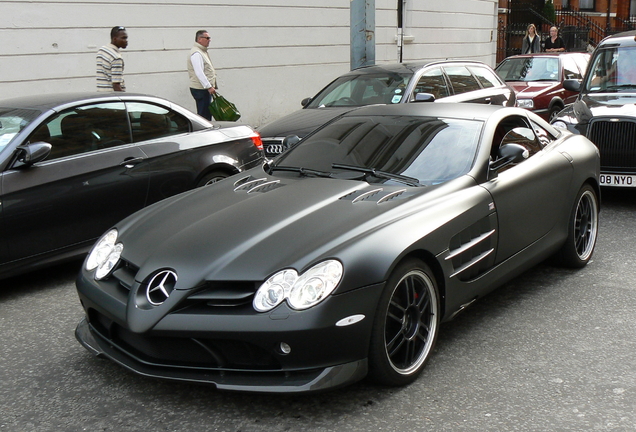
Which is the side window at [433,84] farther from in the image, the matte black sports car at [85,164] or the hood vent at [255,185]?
the hood vent at [255,185]

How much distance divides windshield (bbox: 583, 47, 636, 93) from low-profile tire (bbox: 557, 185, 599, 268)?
12.0 feet

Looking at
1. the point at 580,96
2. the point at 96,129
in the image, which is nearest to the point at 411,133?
the point at 96,129

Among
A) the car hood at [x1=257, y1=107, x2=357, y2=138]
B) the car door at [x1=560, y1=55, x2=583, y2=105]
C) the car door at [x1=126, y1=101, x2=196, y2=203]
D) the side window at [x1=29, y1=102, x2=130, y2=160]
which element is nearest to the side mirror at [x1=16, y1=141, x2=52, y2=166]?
the side window at [x1=29, y1=102, x2=130, y2=160]

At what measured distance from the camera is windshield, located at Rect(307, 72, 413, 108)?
967 cm

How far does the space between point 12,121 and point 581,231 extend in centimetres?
458

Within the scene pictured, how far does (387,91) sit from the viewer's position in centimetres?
972

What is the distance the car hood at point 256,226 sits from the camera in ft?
12.1

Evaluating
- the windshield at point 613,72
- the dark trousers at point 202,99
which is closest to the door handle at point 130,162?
the windshield at point 613,72

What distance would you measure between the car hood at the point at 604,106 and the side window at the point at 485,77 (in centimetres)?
205

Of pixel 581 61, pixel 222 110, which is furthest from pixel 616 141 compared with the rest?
pixel 581 61

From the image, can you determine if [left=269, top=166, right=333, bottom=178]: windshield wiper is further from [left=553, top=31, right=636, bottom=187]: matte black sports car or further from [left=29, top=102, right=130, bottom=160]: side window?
[left=553, top=31, right=636, bottom=187]: matte black sports car

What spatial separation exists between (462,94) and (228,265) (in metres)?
7.51

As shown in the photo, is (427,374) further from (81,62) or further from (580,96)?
(81,62)

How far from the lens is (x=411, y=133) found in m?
5.05
